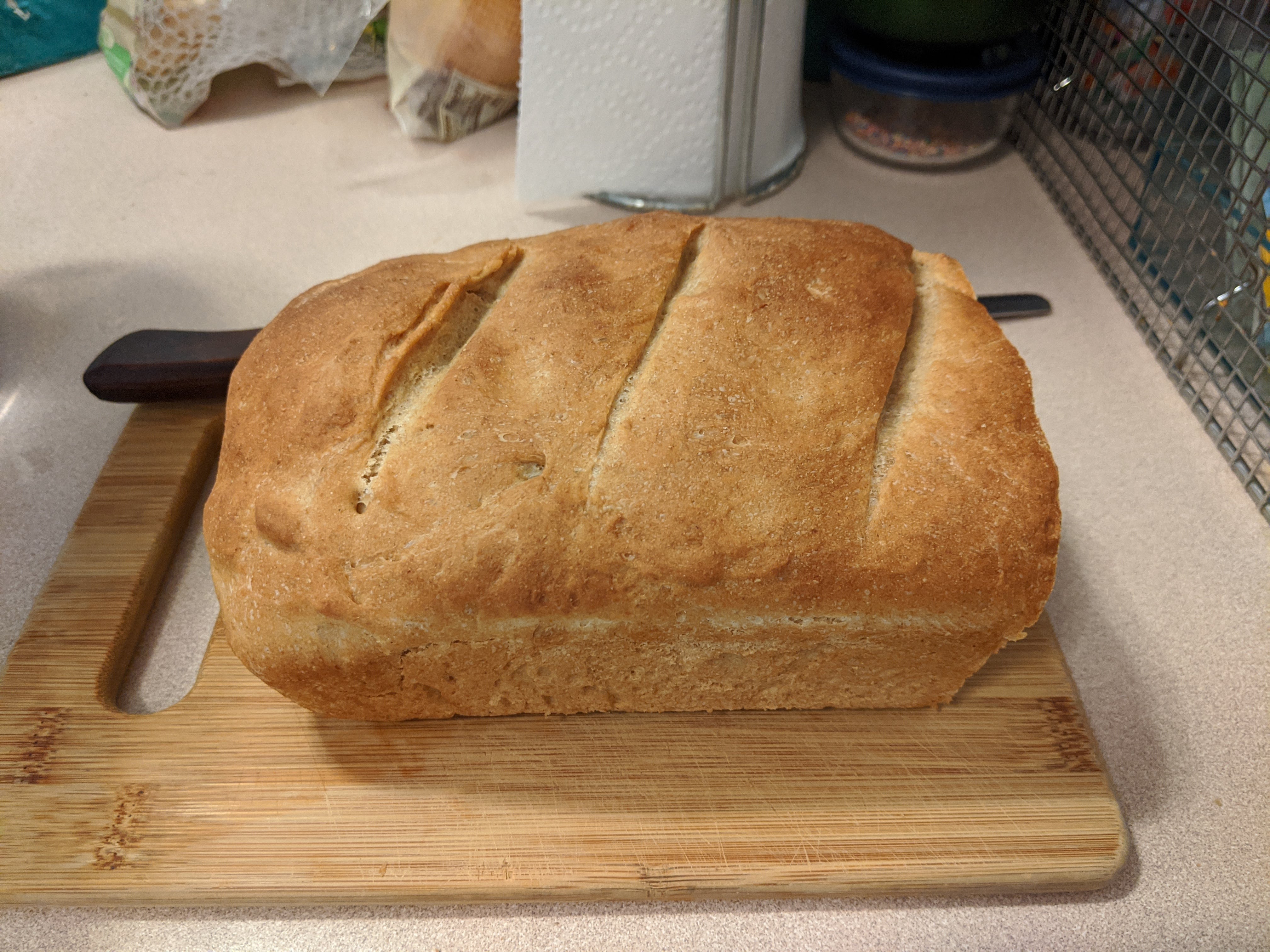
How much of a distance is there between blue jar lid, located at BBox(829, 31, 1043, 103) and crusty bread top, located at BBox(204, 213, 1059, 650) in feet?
2.91

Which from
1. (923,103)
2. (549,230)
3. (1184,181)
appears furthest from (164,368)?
(1184,181)

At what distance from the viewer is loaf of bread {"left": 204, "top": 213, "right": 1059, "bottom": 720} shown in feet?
3.02

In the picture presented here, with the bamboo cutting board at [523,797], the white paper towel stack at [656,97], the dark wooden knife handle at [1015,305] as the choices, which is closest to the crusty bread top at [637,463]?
the bamboo cutting board at [523,797]

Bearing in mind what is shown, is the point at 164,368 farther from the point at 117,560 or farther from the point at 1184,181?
the point at 1184,181

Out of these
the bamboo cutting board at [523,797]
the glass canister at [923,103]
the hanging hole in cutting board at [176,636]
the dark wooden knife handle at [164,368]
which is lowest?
the hanging hole in cutting board at [176,636]

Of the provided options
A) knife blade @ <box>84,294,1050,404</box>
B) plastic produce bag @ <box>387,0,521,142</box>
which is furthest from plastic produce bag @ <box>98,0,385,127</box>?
knife blade @ <box>84,294,1050,404</box>

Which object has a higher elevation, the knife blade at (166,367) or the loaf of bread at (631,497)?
the loaf of bread at (631,497)

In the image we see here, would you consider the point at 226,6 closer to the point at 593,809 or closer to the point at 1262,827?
the point at 593,809

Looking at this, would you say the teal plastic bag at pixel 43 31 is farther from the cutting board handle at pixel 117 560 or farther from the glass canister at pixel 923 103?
the glass canister at pixel 923 103

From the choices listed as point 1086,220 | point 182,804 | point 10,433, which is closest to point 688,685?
point 182,804

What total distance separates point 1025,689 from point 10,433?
1.62 m

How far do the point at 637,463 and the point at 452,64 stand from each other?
4.54ft

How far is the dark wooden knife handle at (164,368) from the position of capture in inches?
52.1

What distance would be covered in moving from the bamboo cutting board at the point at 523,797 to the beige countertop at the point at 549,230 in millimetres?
39
